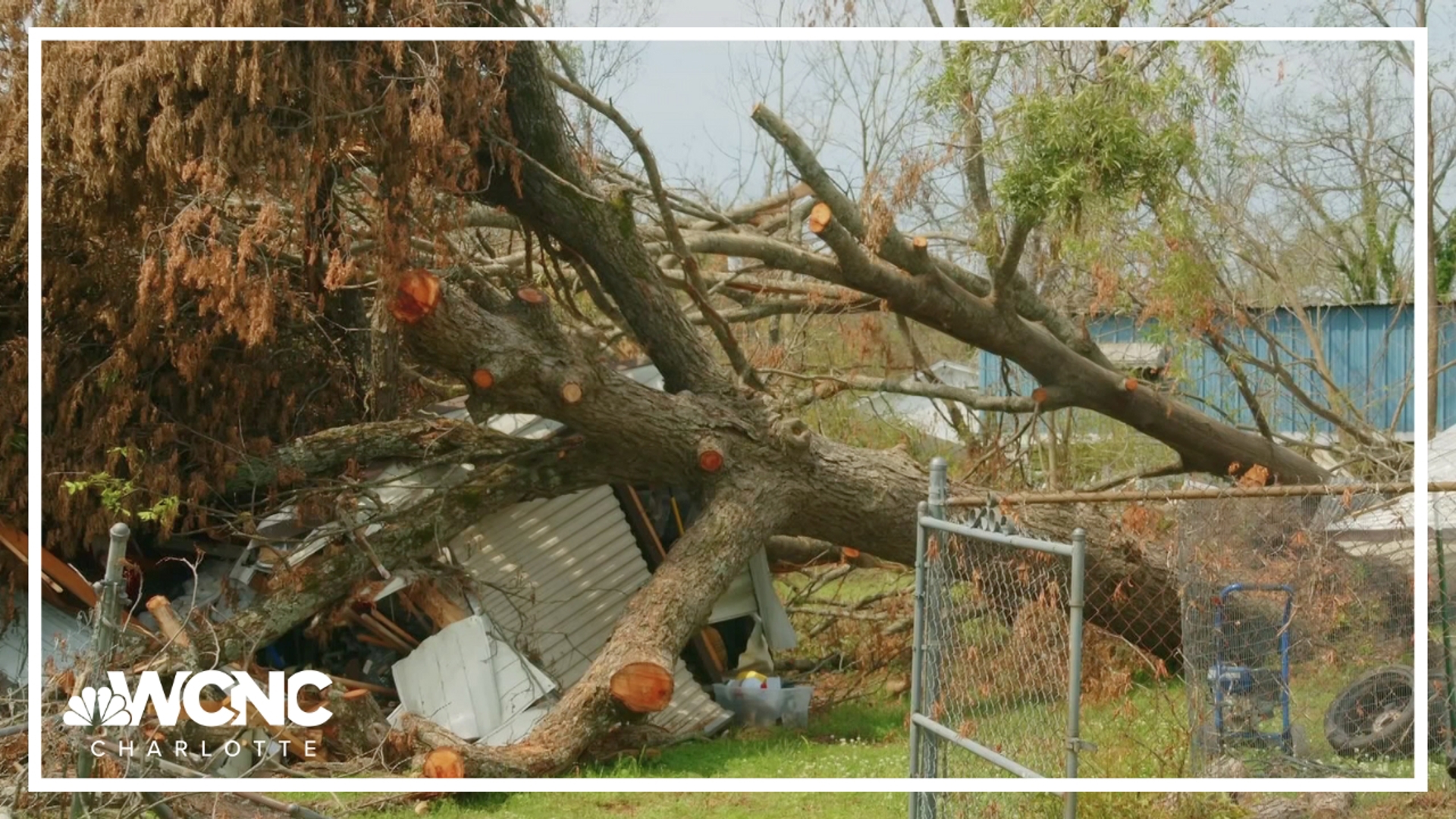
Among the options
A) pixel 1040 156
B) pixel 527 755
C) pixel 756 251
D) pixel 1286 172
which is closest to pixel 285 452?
pixel 527 755

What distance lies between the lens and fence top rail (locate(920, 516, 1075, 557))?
3.59 meters

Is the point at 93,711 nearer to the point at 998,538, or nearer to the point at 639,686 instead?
the point at 639,686

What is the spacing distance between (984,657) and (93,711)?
3223mm

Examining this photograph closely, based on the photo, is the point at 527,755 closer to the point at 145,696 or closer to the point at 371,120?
the point at 145,696

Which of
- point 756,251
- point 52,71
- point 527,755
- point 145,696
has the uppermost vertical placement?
point 52,71

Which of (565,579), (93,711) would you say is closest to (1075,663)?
(93,711)

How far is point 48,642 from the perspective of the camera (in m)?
6.15

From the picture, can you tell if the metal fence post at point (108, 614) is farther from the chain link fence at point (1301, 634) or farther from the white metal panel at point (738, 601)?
the white metal panel at point (738, 601)

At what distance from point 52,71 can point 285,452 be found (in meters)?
2.00

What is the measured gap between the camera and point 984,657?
5.64 meters

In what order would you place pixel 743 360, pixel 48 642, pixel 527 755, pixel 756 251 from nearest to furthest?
pixel 527 755 < pixel 48 642 < pixel 743 360 < pixel 756 251

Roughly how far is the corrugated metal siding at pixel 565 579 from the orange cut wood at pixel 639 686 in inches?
31.7

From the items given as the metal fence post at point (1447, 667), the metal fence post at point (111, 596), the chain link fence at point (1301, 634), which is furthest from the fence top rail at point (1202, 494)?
the metal fence post at point (111, 596)

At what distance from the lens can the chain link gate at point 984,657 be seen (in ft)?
12.5
